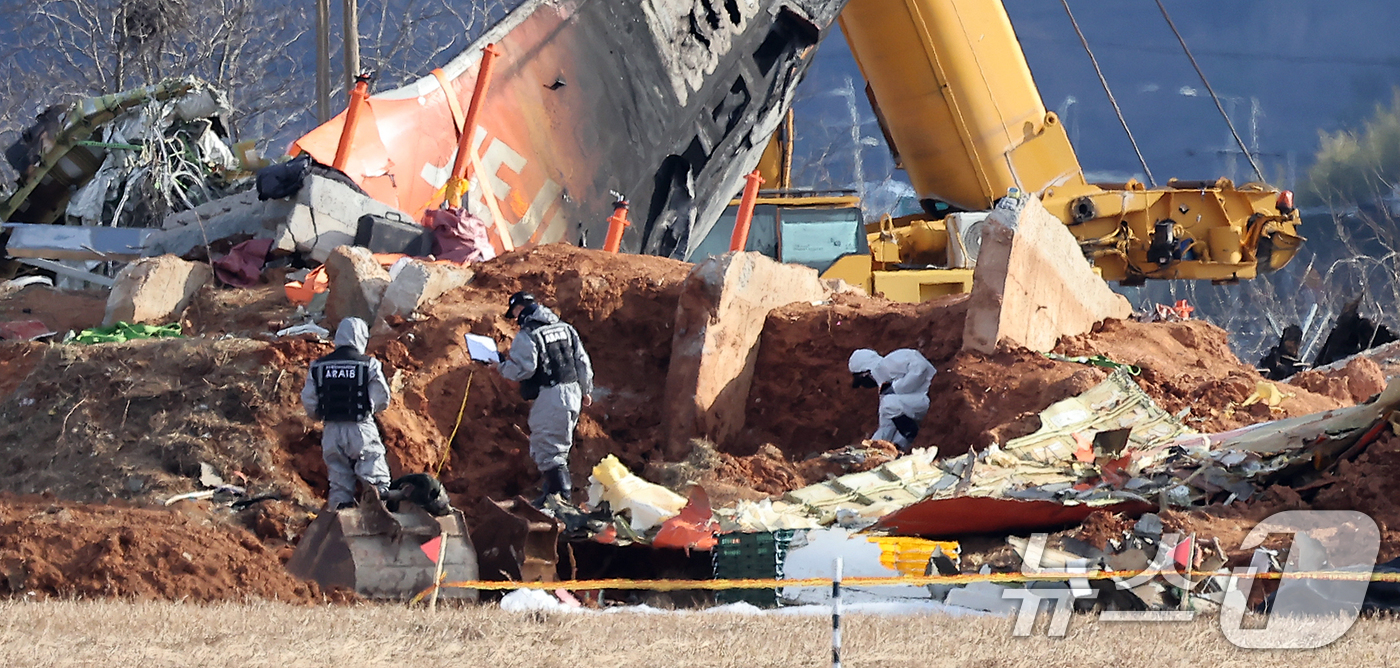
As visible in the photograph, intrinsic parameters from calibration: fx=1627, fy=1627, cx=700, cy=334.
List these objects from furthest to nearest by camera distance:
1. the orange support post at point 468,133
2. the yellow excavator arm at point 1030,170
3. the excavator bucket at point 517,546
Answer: the yellow excavator arm at point 1030,170, the orange support post at point 468,133, the excavator bucket at point 517,546

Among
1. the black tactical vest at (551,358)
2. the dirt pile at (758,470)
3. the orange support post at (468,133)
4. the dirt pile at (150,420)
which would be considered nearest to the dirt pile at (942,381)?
the dirt pile at (758,470)

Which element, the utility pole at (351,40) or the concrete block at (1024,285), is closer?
the concrete block at (1024,285)

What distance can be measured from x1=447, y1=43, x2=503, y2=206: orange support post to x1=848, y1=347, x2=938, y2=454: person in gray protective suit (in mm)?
4677

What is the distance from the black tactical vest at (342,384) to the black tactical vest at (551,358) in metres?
1.17

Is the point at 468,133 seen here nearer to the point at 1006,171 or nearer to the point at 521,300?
the point at 521,300

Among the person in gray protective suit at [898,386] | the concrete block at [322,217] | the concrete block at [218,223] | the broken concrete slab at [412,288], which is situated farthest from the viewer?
the concrete block at [218,223]

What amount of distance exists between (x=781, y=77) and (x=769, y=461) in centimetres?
830

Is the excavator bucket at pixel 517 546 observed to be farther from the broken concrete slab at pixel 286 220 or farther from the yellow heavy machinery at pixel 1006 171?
the yellow heavy machinery at pixel 1006 171

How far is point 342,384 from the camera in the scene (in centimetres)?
973

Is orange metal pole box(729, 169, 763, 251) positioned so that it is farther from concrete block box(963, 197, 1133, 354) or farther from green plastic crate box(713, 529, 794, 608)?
green plastic crate box(713, 529, 794, 608)

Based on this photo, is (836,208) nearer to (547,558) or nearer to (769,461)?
(769,461)

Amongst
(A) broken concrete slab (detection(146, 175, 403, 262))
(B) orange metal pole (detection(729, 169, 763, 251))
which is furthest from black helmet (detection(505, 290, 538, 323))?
(B) orange metal pole (detection(729, 169, 763, 251))

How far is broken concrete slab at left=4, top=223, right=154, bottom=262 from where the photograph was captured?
14.5 m

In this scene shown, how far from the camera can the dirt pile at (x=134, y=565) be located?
8.05 metres
